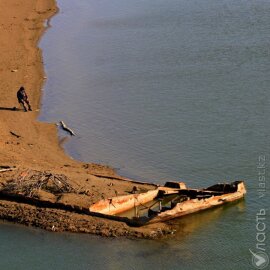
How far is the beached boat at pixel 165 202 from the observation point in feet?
54.9

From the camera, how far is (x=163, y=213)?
651 inches

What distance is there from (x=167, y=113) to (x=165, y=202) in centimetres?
752

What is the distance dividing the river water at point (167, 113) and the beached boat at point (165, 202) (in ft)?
1.17

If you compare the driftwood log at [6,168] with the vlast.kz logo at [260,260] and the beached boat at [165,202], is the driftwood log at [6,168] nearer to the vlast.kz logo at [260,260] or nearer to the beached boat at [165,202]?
the beached boat at [165,202]

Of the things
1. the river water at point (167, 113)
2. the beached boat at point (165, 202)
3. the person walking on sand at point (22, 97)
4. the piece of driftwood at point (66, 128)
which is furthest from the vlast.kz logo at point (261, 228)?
the person walking on sand at point (22, 97)

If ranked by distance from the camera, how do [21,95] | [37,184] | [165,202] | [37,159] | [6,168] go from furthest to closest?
[21,95]
[37,159]
[6,168]
[165,202]
[37,184]

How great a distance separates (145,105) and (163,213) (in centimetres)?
1055

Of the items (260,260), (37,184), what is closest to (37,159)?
(37,184)

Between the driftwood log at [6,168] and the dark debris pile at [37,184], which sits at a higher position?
the driftwood log at [6,168]

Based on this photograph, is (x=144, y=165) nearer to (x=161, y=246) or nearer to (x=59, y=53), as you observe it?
(x=161, y=246)

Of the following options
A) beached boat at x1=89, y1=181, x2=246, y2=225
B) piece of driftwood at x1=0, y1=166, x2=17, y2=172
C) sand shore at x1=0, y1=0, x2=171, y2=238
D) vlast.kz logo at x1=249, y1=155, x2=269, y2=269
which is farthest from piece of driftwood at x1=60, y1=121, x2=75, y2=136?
vlast.kz logo at x1=249, y1=155, x2=269, y2=269

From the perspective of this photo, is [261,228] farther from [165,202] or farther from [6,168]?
[6,168]

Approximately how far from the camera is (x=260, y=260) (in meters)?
15.3

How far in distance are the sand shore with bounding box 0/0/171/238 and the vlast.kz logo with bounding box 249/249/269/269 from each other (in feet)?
7.56
